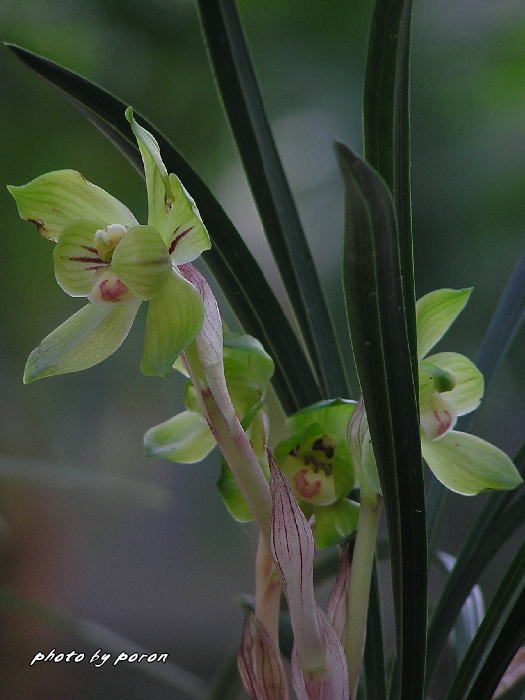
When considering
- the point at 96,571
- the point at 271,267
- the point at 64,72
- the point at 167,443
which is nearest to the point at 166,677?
the point at 167,443

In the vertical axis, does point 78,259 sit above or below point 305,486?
above

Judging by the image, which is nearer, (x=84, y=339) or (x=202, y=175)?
(x=84, y=339)

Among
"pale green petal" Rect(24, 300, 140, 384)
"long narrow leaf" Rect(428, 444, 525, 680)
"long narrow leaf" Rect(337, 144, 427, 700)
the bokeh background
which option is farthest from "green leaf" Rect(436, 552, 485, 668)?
the bokeh background

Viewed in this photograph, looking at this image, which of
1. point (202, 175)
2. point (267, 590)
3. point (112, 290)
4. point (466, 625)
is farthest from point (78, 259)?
point (202, 175)

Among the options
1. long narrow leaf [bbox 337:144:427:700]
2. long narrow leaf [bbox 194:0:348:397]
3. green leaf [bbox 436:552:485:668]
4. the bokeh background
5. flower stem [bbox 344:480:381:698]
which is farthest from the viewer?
the bokeh background

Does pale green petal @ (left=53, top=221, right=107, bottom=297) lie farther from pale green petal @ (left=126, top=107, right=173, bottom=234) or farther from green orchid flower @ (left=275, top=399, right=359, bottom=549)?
green orchid flower @ (left=275, top=399, right=359, bottom=549)

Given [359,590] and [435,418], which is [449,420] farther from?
[359,590]

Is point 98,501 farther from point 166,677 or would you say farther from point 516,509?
point 516,509
